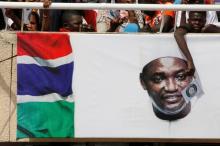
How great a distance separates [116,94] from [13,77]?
101 cm

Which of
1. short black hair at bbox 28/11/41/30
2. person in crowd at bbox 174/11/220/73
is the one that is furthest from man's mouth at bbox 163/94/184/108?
short black hair at bbox 28/11/41/30

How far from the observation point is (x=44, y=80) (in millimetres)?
5645

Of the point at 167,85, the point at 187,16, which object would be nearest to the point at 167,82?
the point at 167,85

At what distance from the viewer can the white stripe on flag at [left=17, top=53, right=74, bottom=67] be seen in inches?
222

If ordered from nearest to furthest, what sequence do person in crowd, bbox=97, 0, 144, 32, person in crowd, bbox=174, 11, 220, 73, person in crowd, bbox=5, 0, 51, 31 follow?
person in crowd, bbox=174, 11, 220, 73, person in crowd, bbox=5, 0, 51, 31, person in crowd, bbox=97, 0, 144, 32

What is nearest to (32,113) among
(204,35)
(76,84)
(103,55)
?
(76,84)

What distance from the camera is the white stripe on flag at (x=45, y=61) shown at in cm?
563

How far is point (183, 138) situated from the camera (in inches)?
225

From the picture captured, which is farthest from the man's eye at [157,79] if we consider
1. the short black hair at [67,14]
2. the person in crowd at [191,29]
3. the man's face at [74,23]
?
the short black hair at [67,14]

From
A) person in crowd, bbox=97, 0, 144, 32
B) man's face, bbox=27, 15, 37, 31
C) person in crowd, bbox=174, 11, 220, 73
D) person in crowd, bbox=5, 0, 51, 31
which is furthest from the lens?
person in crowd, bbox=97, 0, 144, 32

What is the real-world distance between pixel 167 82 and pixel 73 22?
1168 mm

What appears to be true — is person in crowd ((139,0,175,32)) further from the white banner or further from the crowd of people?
the white banner

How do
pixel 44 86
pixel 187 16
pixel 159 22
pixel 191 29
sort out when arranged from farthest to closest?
pixel 159 22 < pixel 187 16 < pixel 191 29 < pixel 44 86

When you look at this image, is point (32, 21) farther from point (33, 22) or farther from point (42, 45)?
point (42, 45)
